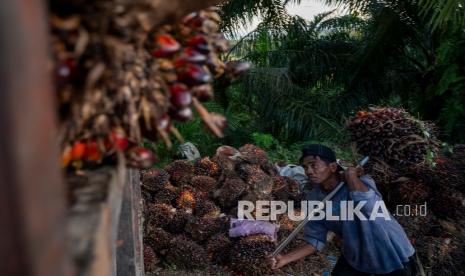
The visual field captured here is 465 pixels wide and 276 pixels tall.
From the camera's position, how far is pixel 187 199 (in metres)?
5.51

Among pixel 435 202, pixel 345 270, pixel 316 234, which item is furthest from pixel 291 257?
pixel 435 202

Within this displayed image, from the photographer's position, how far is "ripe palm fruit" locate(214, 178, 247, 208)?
18.2 ft

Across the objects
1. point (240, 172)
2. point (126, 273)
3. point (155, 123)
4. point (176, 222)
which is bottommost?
point (176, 222)

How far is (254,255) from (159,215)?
991 mm

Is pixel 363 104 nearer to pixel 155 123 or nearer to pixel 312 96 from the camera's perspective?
pixel 312 96

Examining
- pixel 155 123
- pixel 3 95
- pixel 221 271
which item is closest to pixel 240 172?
pixel 221 271

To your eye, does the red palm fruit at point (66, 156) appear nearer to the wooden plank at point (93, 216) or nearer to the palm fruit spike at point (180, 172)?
the wooden plank at point (93, 216)

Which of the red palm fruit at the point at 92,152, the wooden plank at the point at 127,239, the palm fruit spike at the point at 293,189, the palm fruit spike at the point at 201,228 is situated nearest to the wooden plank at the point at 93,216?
the red palm fruit at the point at 92,152

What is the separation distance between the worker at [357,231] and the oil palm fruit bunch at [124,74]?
227cm

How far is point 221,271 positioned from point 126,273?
10.8 ft

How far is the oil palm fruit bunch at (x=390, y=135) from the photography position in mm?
3553

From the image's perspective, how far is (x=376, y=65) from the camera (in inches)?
381

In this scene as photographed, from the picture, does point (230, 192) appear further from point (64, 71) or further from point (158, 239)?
point (64, 71)

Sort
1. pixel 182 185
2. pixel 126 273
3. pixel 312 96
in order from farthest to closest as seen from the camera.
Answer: pixel 312 96
pixel 182 185
pixel 126 273
